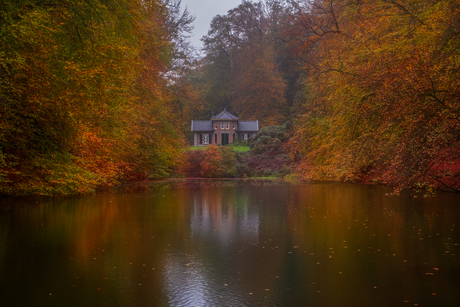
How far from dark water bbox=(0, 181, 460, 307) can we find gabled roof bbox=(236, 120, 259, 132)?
178 feet

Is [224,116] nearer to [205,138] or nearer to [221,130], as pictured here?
[221,130]

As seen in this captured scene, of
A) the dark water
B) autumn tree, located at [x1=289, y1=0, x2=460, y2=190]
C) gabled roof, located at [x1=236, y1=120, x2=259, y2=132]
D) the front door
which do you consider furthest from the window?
the dark water

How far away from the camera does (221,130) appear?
234 feet

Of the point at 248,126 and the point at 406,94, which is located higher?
the point at 248,126

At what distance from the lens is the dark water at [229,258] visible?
625 centimetres

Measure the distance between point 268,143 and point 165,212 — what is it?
40.5 m

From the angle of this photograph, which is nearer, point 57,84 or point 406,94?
point 406,94

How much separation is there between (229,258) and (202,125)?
63.4m

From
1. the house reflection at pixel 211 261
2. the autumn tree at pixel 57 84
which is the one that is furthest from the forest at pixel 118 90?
the house reflection at pixel 211 261

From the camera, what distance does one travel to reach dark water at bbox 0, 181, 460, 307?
20.5 feet

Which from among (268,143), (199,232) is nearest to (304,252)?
(199,232)

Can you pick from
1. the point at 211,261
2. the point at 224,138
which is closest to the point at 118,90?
the point at 211,261

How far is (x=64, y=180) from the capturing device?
14.0 metres

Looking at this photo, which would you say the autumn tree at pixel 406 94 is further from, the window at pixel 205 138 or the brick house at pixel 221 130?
Answer: the window at pixel 205 138
